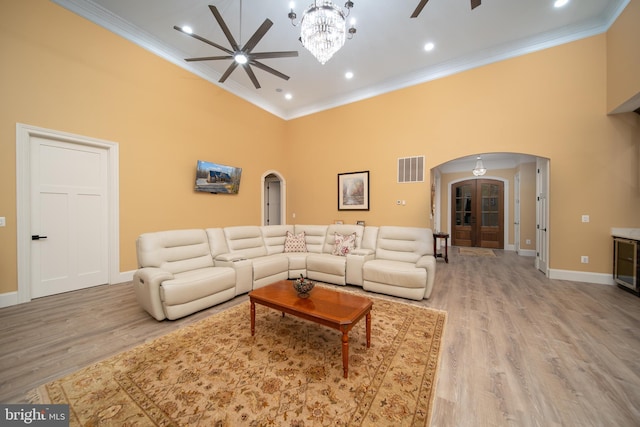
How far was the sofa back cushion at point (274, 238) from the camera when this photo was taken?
14.5 ft

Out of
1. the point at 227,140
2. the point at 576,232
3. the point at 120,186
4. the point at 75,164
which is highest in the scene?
the point at 227,140

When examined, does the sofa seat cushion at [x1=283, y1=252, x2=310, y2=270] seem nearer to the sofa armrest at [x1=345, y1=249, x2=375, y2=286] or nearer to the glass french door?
the sofa armrest at [x1=345, y1=249, x2=375, y2=286]

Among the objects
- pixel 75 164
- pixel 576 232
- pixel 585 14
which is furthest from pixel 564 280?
pixel 75 164

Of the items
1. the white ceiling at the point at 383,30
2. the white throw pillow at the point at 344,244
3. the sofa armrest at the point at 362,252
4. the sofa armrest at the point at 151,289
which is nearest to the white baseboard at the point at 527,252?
the white ceiling at the point at 383,30

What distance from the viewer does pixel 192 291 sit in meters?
2.64

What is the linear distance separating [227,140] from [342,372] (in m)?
5.12

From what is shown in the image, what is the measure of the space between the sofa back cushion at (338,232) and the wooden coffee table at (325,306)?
1894mm

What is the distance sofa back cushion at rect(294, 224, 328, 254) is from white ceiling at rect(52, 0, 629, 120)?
3345mm

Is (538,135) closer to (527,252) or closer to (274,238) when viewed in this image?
(527,252)

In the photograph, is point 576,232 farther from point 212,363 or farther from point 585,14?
point 212,363

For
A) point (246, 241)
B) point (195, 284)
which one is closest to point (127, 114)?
point (246, 241)

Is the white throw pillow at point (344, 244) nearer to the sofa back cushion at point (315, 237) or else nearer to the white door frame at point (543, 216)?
the sofa back cushion at point (315, 237)

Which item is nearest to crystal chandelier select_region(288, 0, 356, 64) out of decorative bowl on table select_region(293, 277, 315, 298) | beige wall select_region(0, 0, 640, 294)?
decorative bowl on table select_region(293, 277, 315, 298)

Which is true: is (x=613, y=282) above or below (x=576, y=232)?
below
